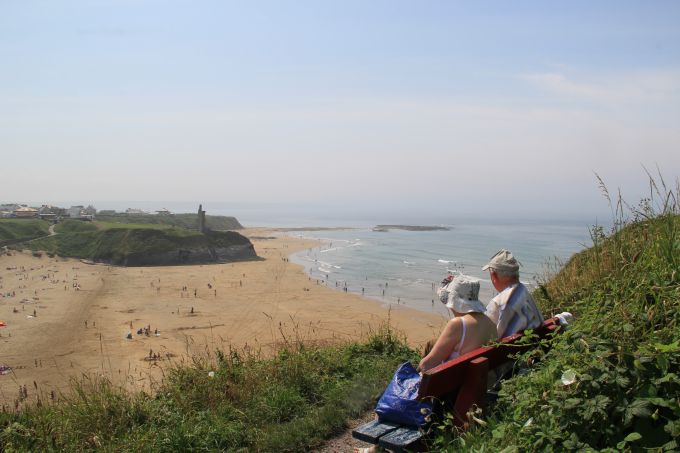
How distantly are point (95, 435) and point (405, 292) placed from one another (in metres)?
31.9

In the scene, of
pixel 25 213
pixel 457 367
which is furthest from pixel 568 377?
pixel 25 213

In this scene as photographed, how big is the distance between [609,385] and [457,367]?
3.32ft

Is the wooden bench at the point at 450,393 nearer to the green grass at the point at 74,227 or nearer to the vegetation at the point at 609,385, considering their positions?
the vegetation at the point at 609,385

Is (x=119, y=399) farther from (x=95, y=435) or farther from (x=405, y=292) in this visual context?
(x=405, y=292)

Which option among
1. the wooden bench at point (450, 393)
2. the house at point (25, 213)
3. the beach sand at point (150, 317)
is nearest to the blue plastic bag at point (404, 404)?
the wooden bench at point (450, 393)

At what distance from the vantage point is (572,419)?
2684 millimetres

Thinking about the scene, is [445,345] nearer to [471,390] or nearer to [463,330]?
[463,330]

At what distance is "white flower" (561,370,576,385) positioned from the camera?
2.75m

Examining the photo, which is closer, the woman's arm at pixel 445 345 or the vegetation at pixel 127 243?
the woman's arm at pixel 445 345

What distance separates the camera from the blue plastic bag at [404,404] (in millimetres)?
3588

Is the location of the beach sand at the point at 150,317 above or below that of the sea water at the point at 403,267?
below

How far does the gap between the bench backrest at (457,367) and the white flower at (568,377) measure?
0.80 m

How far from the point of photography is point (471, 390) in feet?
11.6

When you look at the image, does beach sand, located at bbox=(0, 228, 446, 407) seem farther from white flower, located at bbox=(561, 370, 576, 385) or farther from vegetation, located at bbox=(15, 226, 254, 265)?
white flower, located at bbox=(561, 370, 576, 385)
